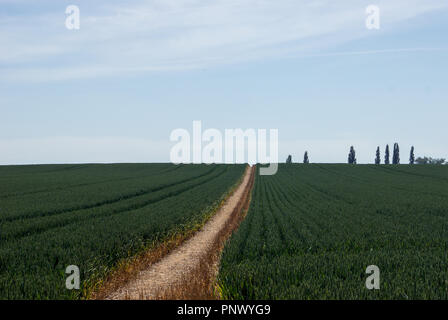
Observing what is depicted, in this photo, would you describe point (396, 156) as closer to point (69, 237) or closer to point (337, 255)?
point (337, 255)

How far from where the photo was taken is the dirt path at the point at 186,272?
10766 mm

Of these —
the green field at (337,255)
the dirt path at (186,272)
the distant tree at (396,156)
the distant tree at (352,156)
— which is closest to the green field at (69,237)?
the dirt path at (186,272)

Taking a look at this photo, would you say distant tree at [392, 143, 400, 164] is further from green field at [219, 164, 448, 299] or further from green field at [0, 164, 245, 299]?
green field at [0, 164, 245, 299]

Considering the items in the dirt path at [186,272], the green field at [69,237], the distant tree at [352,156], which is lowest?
the dirt path at [186,272]

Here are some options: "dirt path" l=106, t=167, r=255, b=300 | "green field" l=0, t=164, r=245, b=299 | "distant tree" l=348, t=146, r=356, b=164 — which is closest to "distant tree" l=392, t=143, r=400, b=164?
"distant tree" l=348, t=146, r=356, b=164

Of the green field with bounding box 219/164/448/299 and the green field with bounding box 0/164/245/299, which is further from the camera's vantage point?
the green field with bounding box 0/164/245/299

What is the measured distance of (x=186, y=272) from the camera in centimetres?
1409

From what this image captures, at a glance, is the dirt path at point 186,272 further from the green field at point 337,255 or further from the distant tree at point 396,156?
the distant tree at point 396,156

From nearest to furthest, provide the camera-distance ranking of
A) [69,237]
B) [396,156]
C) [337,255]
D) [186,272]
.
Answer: [337,255], [186,272], [69,237], [396,156]

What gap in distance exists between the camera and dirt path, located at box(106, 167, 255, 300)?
424 inches

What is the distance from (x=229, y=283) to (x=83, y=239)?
848 cm

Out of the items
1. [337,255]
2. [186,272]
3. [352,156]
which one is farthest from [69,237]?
[352,156]
